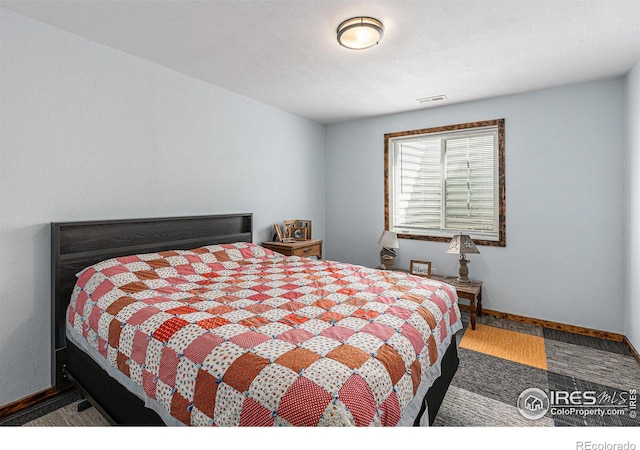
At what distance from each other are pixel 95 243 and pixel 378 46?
2580 millimetres

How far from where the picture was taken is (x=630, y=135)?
9.57ft

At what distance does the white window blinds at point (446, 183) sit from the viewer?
3818 mm

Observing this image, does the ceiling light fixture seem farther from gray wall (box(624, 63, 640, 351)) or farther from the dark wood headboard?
gray wall (box(624, 63, 640, 351))

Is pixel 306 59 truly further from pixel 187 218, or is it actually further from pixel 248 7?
pixel 187 218

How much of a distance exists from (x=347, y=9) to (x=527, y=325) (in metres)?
3.50

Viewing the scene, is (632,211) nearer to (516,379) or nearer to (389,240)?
(516,379)

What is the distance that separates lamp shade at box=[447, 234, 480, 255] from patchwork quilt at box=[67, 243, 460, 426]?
1.31 meters

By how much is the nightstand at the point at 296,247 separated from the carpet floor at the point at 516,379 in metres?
1.90

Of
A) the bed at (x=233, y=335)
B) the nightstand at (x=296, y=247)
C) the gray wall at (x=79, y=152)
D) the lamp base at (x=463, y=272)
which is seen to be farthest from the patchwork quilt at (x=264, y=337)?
the lamp base at (x=463, y=272)

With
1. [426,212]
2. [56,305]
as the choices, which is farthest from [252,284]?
[426,212]

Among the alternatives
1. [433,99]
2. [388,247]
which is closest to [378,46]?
[433,99]

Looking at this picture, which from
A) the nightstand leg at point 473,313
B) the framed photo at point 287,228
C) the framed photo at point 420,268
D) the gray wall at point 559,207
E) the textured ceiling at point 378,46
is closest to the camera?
the textured ceiling at point 378,46

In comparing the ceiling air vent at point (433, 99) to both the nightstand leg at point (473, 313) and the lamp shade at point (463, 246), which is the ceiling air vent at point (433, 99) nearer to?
the lamp shade at point (463, 246)
